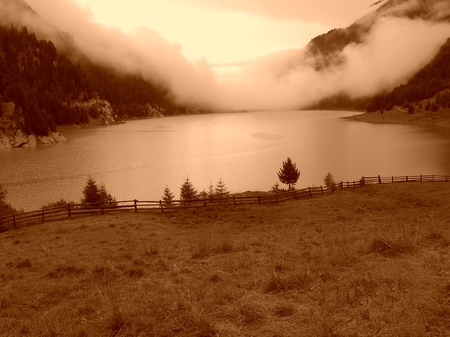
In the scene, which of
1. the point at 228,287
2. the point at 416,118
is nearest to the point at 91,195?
the point at 228,287

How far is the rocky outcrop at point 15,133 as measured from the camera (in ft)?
421

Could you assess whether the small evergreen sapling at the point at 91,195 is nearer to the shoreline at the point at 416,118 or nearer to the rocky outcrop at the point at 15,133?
the rocky outcrop at the point at 15,133

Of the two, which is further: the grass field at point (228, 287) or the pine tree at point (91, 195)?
the pine tree at point (91, 195)

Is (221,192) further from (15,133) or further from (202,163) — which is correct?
(15,133)

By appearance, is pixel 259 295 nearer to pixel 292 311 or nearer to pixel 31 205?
pixel 292 311

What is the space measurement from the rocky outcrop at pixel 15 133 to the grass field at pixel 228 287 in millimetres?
128383

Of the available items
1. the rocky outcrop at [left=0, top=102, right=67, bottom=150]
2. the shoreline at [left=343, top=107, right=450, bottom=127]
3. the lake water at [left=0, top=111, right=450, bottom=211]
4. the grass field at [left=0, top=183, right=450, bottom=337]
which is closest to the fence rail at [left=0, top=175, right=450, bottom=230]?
the grass field at [left=0, top=183, right=450, bottom=337]

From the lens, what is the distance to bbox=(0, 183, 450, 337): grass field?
5672 mm

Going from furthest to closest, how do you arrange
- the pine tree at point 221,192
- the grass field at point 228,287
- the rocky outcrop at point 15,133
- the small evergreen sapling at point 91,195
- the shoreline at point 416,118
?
1. the shoreline at point 416,118
2. the rocky outcrop at point 15,133
3. the small evergreen sapling at point 91,195
4. the pine tree at point 221,192
5. the grass field at point 228,287

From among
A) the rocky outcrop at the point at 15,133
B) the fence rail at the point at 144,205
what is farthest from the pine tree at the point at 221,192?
the rocky outcrop at the point at 15,133

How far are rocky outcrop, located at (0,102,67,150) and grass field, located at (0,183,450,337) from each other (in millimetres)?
128383

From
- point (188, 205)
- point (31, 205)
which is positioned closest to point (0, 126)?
point (31, 205)

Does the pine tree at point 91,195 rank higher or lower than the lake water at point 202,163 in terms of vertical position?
lower

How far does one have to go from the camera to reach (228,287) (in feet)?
25.3
